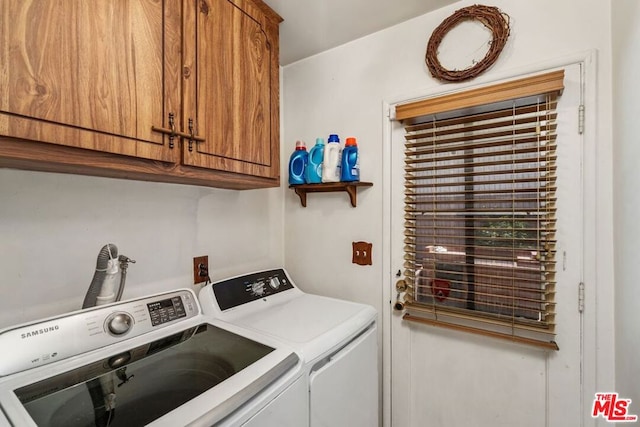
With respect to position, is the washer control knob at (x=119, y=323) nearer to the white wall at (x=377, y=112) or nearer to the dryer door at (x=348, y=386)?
the dryer door at (x=348, y=386)

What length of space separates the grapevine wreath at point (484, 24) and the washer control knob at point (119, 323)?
171 cm

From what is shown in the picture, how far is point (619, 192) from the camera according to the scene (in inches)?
42.1

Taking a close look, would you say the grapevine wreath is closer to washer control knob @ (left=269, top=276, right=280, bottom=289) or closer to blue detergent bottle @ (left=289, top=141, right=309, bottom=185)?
blue detergent bottle @ (left=289, top=141, right=309, bottom=185)

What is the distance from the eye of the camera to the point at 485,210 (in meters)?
1.36

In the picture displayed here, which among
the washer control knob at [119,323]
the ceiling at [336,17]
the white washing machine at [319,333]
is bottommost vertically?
the white washing machine at [319,333]

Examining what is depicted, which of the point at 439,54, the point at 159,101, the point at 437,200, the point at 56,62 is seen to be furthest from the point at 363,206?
the point at 56,62

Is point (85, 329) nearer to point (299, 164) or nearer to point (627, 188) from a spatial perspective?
point (299, 164)

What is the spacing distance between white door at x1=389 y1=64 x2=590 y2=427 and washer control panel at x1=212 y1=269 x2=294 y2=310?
2.08 ft

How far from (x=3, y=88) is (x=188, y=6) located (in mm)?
648

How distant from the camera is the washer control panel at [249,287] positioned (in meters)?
1.37

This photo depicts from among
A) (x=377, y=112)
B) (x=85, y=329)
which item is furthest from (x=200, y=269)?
(x=377, y=112)

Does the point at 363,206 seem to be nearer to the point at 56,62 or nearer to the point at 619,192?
the point at 619,192
